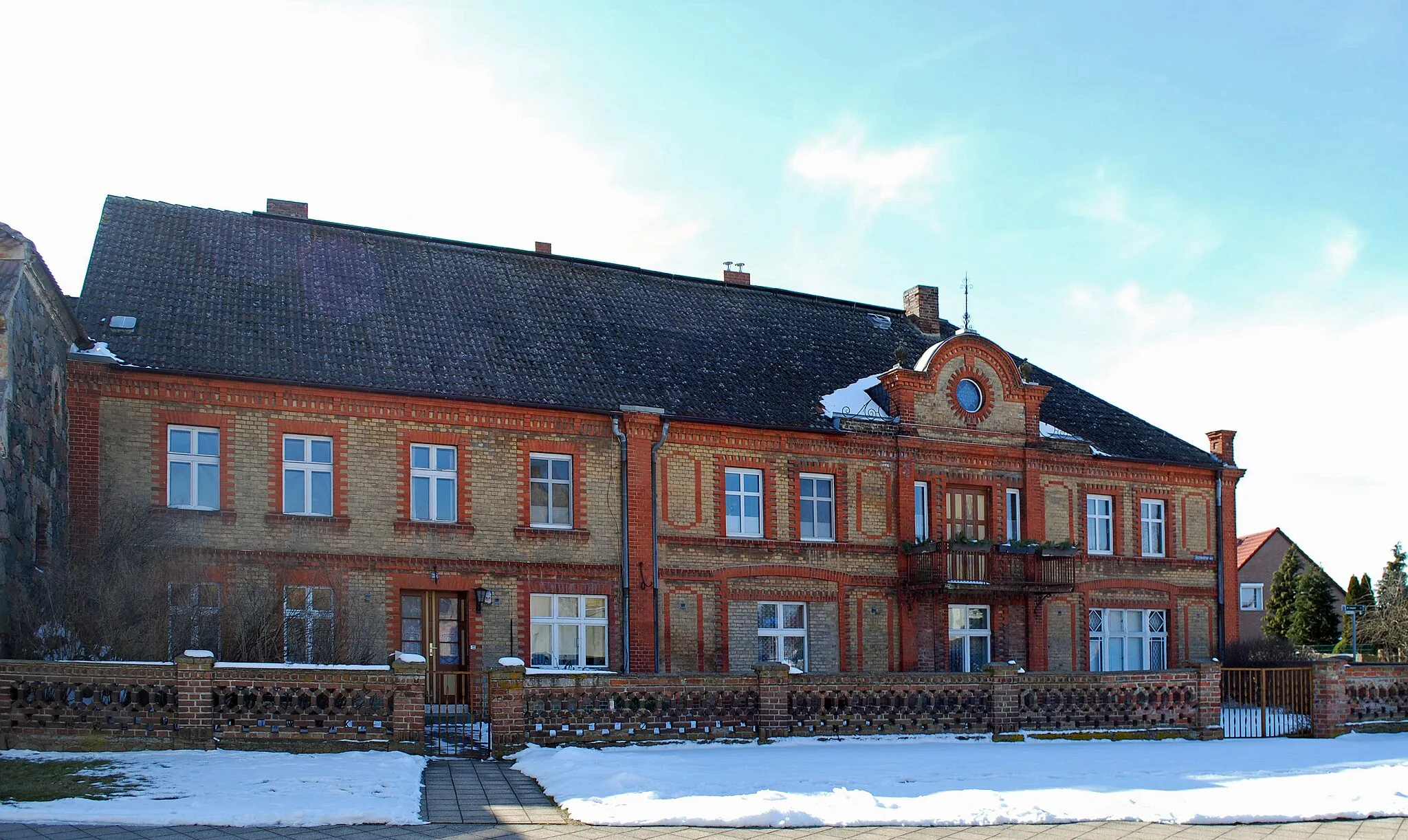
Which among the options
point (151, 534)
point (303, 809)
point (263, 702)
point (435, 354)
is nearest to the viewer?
point (303, 809)

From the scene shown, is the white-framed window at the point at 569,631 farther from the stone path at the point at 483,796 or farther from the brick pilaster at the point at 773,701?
the stone path at the point at 483,796

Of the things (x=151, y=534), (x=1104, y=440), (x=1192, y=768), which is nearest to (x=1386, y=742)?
(x=1192, y=768)

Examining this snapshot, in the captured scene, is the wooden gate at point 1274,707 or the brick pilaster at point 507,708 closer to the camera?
the brick pilaster at point 507,708

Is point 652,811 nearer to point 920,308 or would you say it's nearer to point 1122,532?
point 1122,532

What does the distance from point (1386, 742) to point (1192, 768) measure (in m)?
6.70

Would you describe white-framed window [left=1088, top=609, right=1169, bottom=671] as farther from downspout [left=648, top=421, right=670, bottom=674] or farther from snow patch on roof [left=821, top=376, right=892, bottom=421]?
downspout [left=648, top=421, right=670, bottom=674]

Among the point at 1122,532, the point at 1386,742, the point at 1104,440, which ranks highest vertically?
the point at 1104,440

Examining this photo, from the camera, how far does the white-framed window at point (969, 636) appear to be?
27.8m

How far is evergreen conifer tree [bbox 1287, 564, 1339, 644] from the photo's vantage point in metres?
55.4

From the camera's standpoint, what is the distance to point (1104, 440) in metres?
30.5

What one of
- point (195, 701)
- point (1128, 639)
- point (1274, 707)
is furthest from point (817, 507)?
point (195, 701)

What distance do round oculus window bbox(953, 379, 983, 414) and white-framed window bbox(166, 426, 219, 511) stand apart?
15.0 m

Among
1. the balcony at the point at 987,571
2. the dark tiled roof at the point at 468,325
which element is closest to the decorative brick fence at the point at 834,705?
the balcony at the point at 987,571

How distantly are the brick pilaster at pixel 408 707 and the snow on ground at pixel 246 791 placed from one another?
0.43 m
